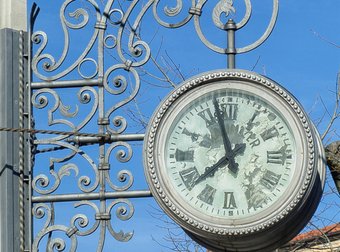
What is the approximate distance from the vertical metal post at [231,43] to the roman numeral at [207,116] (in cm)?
36

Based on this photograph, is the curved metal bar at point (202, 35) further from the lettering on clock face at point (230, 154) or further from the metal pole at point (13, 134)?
the metal pole at point (13, 134)

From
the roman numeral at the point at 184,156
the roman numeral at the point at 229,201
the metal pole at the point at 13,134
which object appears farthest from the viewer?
the metal pole at the point at 13,134

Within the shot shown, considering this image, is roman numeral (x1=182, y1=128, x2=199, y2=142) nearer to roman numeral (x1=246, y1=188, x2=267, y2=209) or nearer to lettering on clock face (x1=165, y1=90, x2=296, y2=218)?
lettering on clock face (x1=165, y1=90, x2=296, y2=218)

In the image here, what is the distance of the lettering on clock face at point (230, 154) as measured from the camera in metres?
8.08

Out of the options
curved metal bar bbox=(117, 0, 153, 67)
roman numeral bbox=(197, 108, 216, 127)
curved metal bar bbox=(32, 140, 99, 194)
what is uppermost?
curved metal bar bbox=(117, 0, 153, 67)

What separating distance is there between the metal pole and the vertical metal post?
1.32 metres

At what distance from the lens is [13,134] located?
8.72 m

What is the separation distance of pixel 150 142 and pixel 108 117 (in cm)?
52

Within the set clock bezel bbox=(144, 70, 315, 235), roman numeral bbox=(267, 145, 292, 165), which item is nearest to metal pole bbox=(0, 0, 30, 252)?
clock bezel bbox=(144, 70, 315, 235)

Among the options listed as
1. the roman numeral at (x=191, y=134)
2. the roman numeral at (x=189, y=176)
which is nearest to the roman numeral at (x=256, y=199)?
the roman numeral at (x=189, y=176)

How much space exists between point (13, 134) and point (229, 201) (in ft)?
4.92

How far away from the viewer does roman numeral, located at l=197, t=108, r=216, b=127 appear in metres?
8.22

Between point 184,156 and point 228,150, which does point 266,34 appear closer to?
point 228,150

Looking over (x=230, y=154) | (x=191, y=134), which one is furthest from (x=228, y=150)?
(x=191, y=134)
